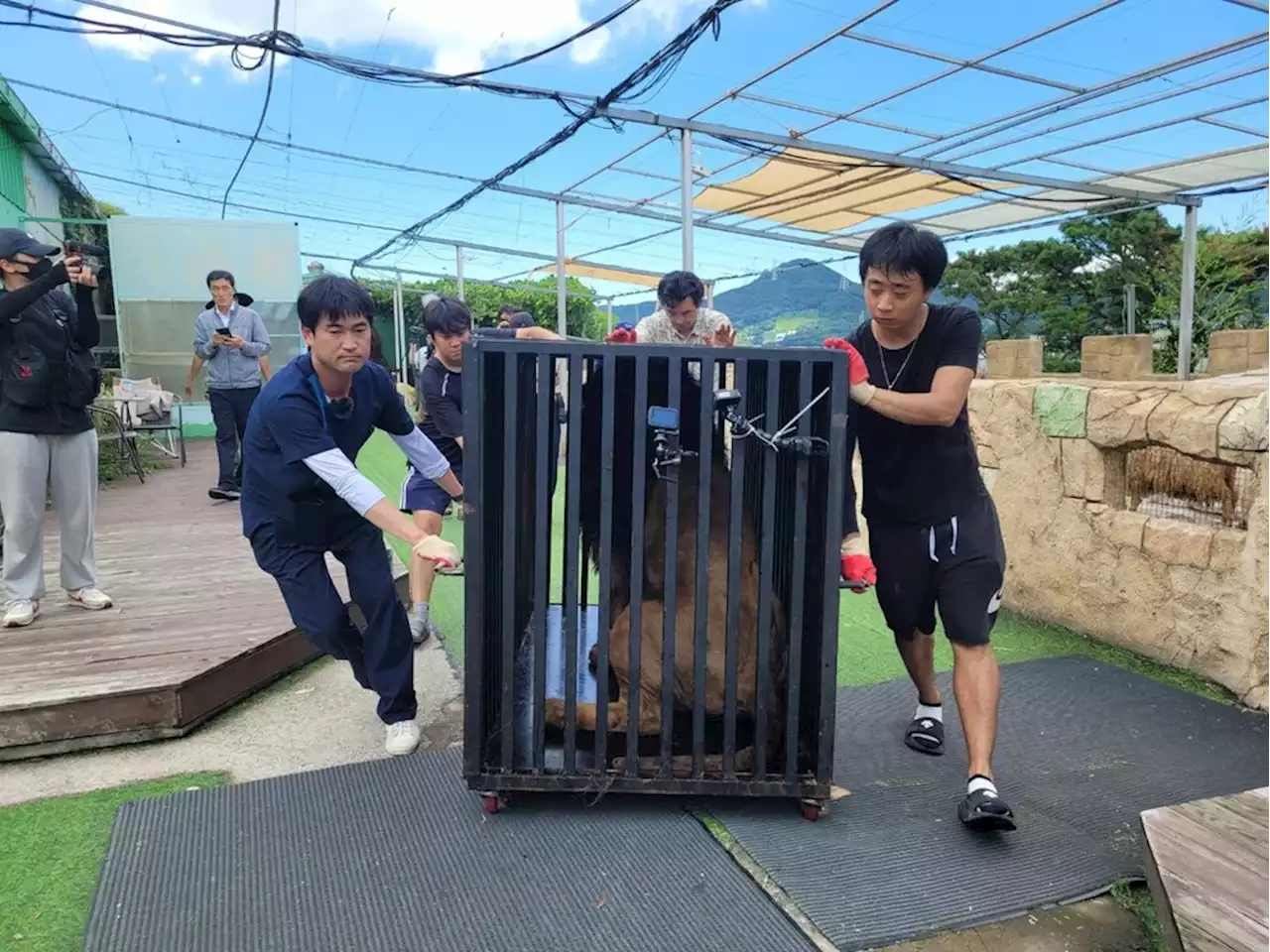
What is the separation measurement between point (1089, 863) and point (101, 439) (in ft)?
31.6

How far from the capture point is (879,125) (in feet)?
29.9

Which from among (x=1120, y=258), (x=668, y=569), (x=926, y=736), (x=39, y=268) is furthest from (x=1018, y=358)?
(x=1120, y=258)

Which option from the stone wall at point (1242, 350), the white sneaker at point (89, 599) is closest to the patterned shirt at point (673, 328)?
the white sneaker at point (89, 599)

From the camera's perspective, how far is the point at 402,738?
296 cm

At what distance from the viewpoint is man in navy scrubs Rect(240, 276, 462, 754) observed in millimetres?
2693

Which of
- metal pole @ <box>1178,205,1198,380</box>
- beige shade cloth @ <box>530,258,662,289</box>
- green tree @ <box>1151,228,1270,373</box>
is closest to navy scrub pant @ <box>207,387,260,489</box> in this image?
metal pole @ <box>1178,205,1198,380</box>

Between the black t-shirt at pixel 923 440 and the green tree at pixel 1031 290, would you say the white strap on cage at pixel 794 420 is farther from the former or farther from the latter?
the green tree at pixel 1031 290

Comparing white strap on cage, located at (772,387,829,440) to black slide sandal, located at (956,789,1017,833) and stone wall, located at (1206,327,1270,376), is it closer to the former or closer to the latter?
black slide sandal, located at (956,789,1017,833)

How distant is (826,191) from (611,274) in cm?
897

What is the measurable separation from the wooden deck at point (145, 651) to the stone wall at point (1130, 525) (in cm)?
361

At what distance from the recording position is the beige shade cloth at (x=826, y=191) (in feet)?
34.1

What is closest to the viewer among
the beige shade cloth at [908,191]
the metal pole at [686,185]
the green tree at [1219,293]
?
the metal pole at [686,185]

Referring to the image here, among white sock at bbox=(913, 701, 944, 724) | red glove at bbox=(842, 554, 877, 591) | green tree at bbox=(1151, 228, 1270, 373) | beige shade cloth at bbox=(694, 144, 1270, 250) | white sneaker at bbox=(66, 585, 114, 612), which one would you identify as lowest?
white sock at bbox=(913, 701, 944, 724)

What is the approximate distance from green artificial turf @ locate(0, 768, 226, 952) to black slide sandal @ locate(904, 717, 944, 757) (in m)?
2.36
